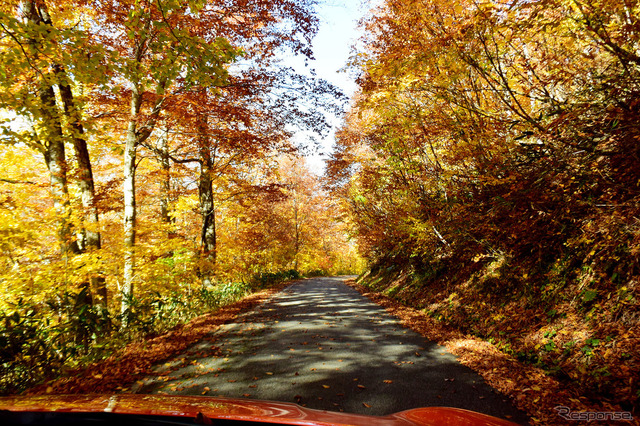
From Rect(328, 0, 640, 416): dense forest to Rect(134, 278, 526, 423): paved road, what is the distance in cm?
123

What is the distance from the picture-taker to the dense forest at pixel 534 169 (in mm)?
4383

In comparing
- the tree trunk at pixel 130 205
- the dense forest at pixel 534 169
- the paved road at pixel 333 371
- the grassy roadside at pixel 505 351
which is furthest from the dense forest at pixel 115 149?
the grassy roadside at pixel 505 351

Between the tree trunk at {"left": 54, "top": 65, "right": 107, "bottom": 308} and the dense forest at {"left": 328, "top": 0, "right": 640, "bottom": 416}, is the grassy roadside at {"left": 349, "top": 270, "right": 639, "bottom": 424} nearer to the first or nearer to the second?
the dense forest at {"left": 328, "top": 0, "right": 640, "bottom": 416}

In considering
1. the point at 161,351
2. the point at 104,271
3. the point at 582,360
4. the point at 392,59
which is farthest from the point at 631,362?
the point at 104,271

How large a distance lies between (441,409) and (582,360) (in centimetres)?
315

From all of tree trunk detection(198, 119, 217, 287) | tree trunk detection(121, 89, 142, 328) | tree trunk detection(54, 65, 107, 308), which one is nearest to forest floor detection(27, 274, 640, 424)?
tree trunk detection(121, 89, 142, 328)

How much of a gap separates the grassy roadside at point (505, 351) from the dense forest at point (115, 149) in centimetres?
645

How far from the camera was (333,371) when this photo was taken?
4902 millimetres

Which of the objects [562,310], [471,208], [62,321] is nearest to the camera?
[562,310]

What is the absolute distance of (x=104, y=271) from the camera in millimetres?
7020

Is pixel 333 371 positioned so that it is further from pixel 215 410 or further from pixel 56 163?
pixel 56 163

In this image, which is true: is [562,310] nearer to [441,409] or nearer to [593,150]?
[593,150]

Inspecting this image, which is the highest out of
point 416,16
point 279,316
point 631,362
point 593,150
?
point 416,16

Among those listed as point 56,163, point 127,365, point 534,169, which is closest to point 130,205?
point 56,163
